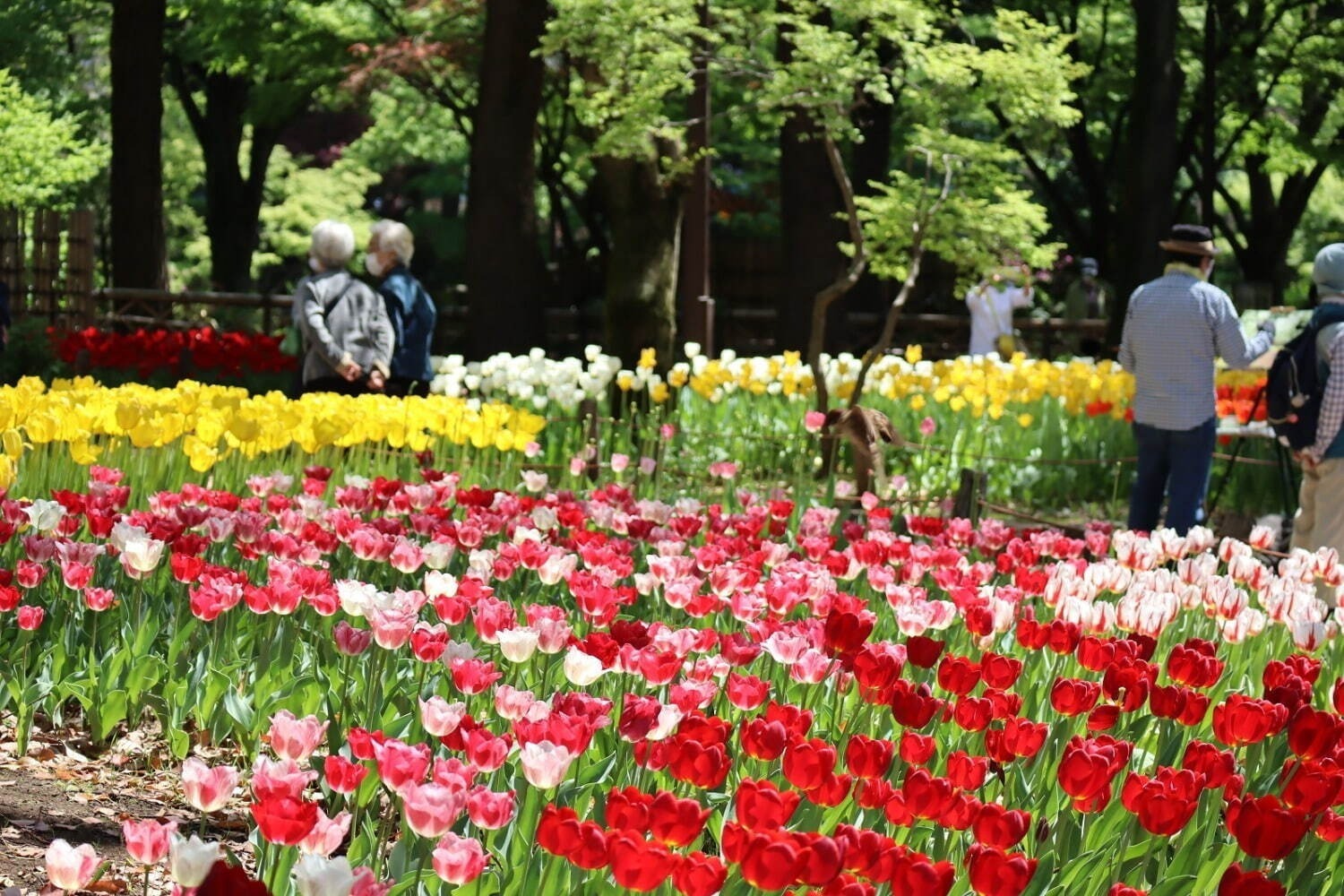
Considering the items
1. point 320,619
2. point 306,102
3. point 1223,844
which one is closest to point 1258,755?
point 1223,844

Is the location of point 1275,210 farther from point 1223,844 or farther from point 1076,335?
point 1223,844

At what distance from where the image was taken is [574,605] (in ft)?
17.8

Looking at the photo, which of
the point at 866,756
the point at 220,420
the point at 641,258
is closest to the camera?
the point at 866,756

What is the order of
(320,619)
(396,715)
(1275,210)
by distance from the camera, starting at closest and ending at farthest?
(396,715) < (320,619) < (1275,210)

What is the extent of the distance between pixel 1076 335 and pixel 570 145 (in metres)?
7.20

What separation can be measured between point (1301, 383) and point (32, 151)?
69.9ft

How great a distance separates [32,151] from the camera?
83.9 ft

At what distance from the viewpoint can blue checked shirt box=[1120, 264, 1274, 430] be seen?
832cm

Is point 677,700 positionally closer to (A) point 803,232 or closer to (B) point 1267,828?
(B) point 1267,828

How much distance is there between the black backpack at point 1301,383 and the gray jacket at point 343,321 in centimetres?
413

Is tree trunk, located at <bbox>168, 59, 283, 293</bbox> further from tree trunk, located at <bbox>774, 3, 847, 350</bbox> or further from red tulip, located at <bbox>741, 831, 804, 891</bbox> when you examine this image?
red tulip, located at <bbox>741, 831, 804, 891</bbox>

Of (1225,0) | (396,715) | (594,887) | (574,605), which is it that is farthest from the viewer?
(1225,0)

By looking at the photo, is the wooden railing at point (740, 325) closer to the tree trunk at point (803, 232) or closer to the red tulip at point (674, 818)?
the tree trunk at point (803, 232)

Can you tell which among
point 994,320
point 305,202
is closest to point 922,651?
point 994,320
